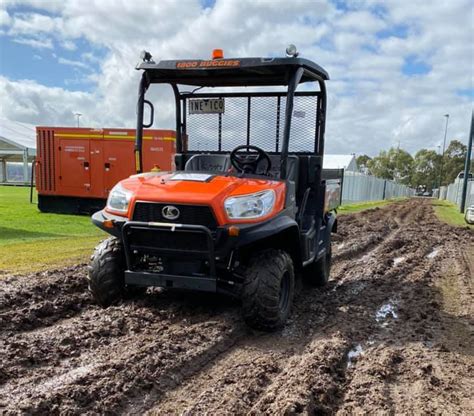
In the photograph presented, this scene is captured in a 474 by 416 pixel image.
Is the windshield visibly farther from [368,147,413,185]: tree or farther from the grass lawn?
[368,147,413,185]: tree

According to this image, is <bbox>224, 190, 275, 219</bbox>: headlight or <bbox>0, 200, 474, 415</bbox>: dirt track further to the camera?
<bbox>224, 190, 275, 219</bbox>: headlight

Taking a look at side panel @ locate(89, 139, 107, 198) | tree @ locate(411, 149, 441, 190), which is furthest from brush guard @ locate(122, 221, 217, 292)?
tree @ locate(411, 149, 441, 190)

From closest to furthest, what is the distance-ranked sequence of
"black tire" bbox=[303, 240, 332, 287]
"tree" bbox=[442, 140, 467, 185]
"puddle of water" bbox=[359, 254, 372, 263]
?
"black tire" bbox=[303, 240, 332, 287], "puddle of water" bbox=[359, 254, 372, 263], "tree" bbox=[442, 140, 467, 185]

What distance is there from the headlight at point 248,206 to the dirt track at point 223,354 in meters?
1.04

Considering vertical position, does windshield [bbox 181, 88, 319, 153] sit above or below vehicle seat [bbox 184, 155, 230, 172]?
above

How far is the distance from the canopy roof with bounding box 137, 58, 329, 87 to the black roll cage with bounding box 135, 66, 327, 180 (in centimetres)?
4

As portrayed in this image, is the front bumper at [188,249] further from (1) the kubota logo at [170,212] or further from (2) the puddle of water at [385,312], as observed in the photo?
(2) the puddle of water at [385,312]

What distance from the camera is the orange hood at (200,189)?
4277 mm

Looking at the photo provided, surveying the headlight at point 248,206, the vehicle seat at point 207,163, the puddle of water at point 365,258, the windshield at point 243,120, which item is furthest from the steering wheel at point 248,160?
the puddle of water at point 365,258

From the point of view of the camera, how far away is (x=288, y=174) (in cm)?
524

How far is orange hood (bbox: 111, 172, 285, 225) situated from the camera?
4.28m

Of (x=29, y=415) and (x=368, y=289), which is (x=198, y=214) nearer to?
(x=29, y=415)

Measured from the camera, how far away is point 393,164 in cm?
9719

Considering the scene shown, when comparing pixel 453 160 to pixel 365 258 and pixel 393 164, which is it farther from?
pixel 365 258
